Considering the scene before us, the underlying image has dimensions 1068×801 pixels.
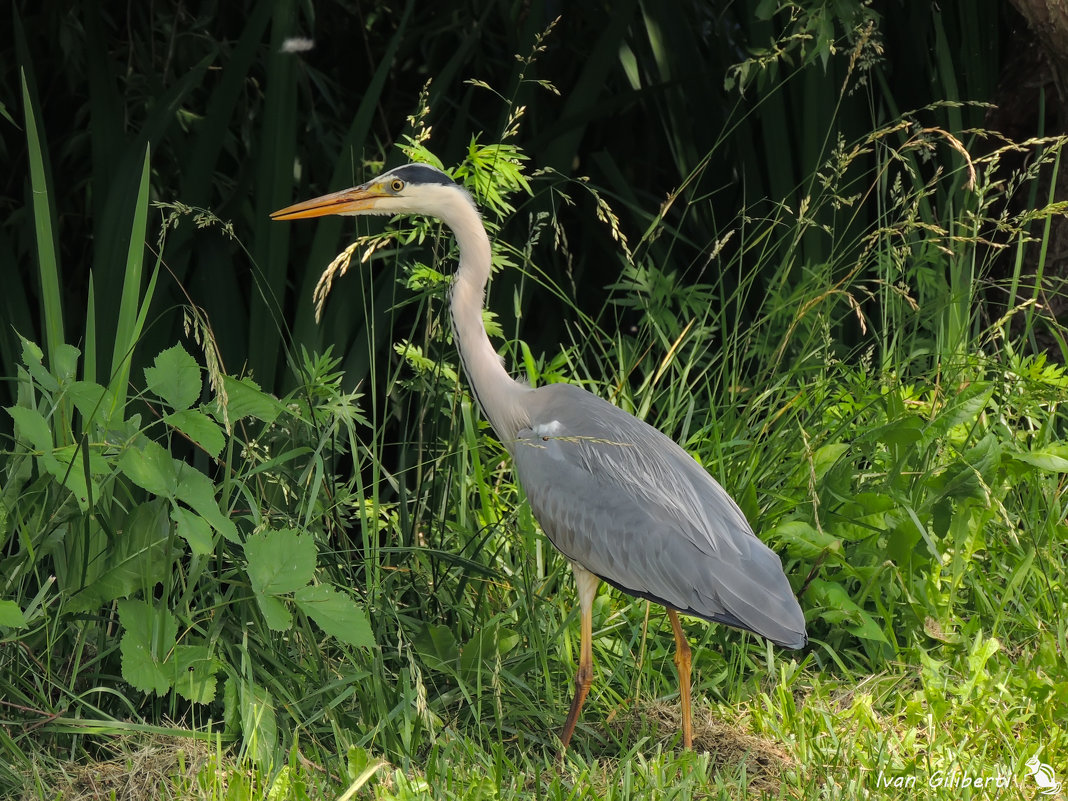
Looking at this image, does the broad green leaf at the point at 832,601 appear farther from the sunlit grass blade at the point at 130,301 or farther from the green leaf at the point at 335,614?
the sunlit grass blade at the point at 130,301

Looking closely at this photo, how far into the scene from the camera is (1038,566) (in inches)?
141

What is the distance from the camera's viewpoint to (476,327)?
3.47 metres

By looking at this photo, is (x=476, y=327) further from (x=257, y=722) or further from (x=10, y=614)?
(x=10, y=614)

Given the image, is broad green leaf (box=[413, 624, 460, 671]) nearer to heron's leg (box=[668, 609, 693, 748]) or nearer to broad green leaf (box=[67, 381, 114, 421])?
heron's leg (box=[668, 609, 693, 748])

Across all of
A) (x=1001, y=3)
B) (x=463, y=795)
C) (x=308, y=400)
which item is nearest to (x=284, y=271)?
(x=308, y=400)

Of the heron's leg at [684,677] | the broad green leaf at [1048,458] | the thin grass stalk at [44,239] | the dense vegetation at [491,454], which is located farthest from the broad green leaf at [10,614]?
the broad green leaf at [1048,458]

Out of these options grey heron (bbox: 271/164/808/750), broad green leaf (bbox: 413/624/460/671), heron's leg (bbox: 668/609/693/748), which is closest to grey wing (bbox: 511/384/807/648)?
grey heron (bbox: 271/164/808/750)

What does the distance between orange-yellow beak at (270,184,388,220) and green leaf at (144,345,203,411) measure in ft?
2.83

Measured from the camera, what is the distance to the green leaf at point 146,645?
2707 millimetres

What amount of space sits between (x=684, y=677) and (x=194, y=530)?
121cm

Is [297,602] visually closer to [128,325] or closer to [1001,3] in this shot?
[128,325]

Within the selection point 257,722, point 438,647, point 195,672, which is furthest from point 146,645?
point 438,647

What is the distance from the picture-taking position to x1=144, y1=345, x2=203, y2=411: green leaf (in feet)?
8.89

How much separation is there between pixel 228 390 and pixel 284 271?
1.51m
